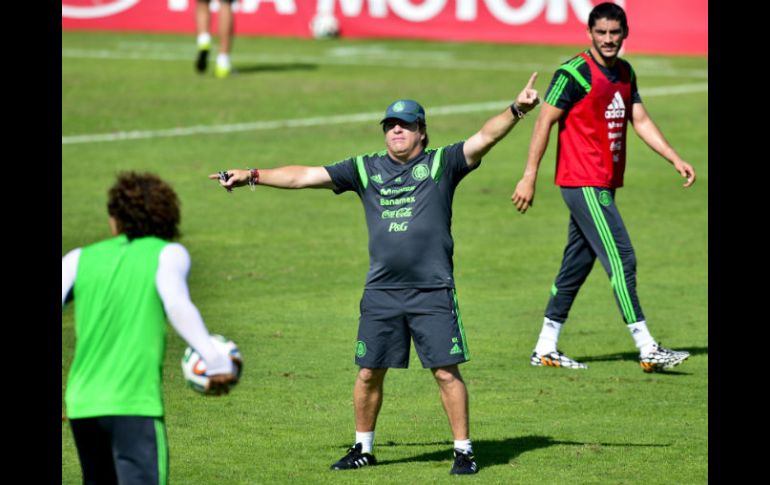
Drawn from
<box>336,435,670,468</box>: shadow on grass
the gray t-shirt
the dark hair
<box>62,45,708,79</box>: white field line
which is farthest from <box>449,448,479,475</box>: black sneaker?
<box>62,45,708,79</box>: white field line

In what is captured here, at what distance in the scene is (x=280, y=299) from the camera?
49.3ft

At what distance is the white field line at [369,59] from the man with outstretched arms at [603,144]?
15743mm

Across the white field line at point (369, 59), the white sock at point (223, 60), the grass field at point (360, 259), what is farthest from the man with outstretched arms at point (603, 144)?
the white sock at point (223, 60)

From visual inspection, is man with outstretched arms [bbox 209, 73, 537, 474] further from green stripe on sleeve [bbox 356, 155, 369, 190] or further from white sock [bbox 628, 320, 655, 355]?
white sock [bbox 628, 320, 655, 355]

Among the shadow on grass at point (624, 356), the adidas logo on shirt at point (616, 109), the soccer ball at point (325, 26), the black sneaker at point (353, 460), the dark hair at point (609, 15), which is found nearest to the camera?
the black sneaker at point (353, 460)

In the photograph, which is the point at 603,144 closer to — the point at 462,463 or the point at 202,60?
the point at 462,463

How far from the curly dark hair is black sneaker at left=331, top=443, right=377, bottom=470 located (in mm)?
2820

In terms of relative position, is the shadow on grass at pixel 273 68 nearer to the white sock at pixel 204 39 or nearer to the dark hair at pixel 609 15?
the white sock at pixel 204 39

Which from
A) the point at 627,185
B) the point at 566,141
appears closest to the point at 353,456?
the point at 566,141

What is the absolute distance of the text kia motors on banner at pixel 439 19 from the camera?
2920cm

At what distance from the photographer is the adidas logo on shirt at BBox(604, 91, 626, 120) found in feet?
39.6

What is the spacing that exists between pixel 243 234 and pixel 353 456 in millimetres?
8864

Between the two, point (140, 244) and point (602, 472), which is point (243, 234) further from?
point (140, 244)

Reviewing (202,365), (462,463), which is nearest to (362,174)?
(462,463)
